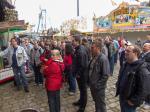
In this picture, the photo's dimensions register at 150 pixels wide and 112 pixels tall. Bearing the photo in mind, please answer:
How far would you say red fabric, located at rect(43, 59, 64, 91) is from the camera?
16.5 feet

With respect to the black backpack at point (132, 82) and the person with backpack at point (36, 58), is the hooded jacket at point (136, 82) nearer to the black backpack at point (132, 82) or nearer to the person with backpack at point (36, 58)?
the black backpack at point (132, 82)

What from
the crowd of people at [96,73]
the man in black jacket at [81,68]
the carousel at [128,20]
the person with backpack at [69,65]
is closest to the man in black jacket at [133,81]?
the crowd of people at [96,73]

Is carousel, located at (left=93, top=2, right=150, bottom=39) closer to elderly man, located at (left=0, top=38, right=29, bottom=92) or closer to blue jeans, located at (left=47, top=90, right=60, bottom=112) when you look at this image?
elderly man, located at (left=0, top=38, right=29, bottom=92)

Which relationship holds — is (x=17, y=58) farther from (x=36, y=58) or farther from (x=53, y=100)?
(x=53, y=100)

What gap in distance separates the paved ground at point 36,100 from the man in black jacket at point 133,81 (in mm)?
2465

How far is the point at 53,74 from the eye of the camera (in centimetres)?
510

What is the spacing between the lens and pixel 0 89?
9102 mm

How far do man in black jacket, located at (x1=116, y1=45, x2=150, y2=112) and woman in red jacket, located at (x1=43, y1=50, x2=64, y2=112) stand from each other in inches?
62.7

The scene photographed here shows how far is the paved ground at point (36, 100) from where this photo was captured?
6498 millimetres

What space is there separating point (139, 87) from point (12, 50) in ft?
18.3

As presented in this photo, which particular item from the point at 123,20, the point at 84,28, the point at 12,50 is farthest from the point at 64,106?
the point at 84,28

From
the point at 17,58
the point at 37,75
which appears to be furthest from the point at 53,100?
the point at 37,75

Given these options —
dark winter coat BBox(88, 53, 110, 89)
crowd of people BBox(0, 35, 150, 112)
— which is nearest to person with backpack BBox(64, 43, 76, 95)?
crowd of people BBox(0, 35, 150, 112)

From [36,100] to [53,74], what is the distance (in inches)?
100
